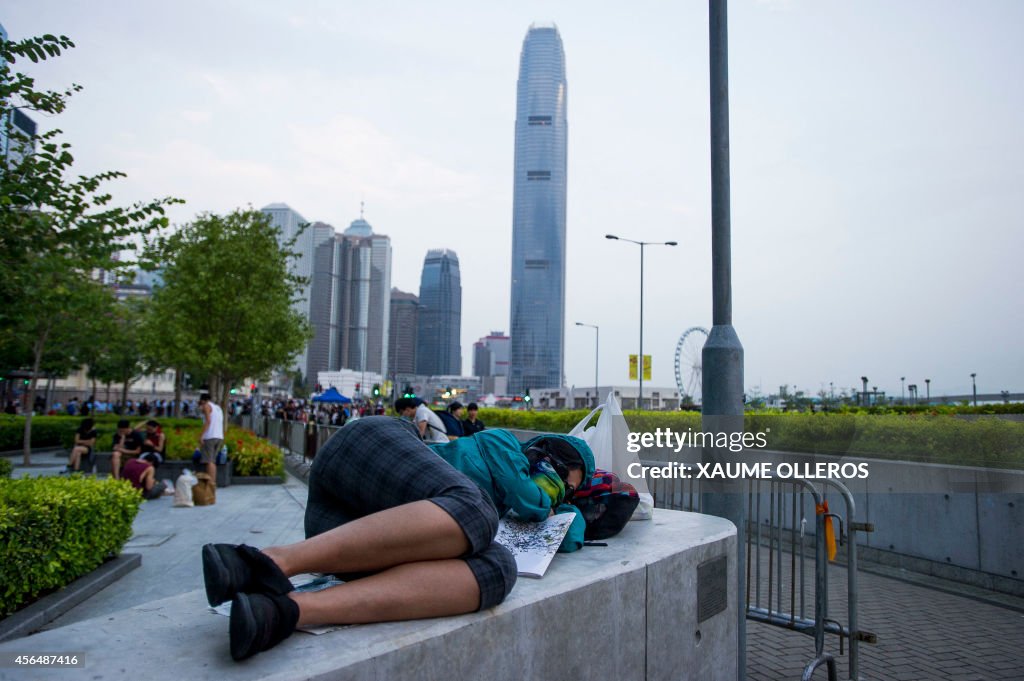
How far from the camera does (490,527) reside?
2.38m

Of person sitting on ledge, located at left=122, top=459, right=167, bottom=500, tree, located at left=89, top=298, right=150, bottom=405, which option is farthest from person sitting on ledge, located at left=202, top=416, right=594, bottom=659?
tree, located at left=89, top=298, right=150, bottom=405

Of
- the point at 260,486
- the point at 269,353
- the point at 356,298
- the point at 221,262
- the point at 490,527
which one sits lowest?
the point at 260,486

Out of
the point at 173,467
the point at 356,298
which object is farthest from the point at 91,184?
the point at 356,298

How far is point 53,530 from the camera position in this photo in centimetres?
495

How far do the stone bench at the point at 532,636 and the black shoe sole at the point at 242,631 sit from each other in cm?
4

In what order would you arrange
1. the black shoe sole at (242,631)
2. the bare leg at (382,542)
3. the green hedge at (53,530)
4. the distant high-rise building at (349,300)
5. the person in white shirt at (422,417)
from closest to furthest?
the black shoe sole at (242,631), the bare leg at (382,542), the green hedge at (53,530), the person in white shirt at (422,417), the distant high-rise building at (349,300)

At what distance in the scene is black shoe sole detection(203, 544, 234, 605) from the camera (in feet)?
6.20

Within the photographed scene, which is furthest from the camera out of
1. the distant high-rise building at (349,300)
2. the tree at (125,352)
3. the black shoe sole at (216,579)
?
the distant high-rise building at (349,300)

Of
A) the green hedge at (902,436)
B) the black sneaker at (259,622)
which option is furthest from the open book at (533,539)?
the green hedge at (902,436)

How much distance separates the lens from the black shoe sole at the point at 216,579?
6.20 ft

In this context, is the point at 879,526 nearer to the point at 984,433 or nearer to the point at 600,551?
the point at 984,433

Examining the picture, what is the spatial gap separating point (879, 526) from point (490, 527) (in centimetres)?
692

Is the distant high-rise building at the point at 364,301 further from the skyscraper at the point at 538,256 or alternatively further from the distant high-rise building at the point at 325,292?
the skyscraper at the point at 538,256

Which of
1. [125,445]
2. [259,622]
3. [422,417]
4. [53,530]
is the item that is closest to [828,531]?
[259,622]
